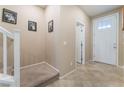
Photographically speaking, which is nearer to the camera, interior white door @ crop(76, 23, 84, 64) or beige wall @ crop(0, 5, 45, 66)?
beige wall @ crop(0, 5, 45, 66)

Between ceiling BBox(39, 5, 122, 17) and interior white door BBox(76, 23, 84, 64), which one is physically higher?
ceiling BBox(39, 5, 122, 17)

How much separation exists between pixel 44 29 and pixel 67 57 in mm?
1635

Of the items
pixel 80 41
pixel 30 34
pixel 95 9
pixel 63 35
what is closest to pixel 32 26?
pixel 30 34

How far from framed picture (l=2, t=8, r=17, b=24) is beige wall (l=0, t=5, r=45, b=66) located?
0.10 metres

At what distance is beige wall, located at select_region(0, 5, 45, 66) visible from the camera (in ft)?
11.9

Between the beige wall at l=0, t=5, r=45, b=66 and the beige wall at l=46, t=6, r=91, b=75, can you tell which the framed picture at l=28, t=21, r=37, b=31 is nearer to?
the beige wall at l=0, t=5, r=45, b=66

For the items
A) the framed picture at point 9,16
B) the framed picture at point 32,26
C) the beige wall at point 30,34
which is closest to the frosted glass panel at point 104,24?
the beige wall at point 30,34

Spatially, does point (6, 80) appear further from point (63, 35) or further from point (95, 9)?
point (95, 9)

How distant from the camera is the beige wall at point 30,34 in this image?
3.62 m

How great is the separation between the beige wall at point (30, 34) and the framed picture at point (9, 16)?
101 millimetres

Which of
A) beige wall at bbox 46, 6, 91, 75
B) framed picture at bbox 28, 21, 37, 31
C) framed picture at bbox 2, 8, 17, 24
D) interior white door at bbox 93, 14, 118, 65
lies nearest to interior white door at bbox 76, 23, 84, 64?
interior white door at bbox 93, 14, 118, 65

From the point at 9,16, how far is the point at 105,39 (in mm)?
3883
